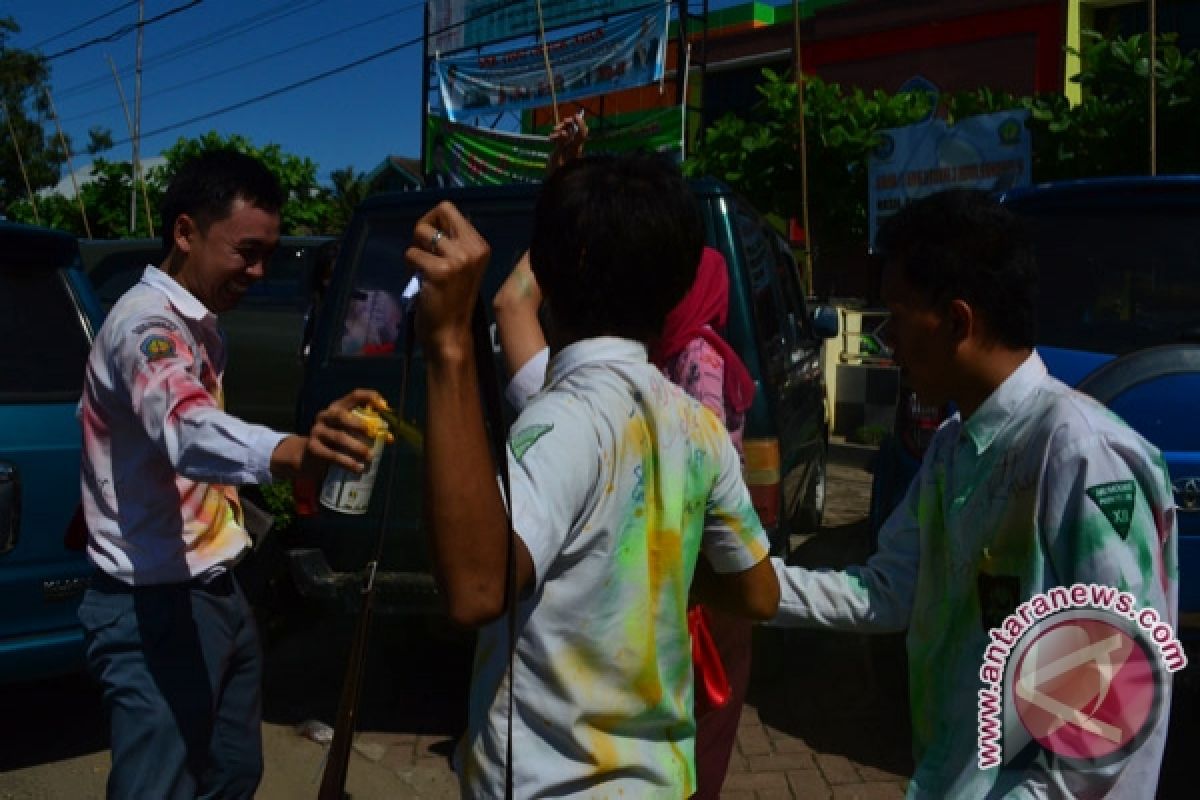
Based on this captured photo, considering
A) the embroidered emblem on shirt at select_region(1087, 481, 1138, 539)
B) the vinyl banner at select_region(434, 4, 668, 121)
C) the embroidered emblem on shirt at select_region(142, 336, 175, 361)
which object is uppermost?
the vinyl banner at select_region(434, 4, 668, 121)

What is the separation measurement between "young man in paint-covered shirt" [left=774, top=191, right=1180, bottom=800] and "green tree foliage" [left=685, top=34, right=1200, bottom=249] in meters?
9.78

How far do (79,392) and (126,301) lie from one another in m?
1.87

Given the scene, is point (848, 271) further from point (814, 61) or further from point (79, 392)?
point (79, 392)

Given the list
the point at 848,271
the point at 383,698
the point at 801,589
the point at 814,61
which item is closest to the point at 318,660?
the point at 383,698

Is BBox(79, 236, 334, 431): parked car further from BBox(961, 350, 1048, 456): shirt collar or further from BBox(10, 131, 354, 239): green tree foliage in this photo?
BBox(10, 131, 354, 239): green tree foliage

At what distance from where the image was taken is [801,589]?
197 centimetres

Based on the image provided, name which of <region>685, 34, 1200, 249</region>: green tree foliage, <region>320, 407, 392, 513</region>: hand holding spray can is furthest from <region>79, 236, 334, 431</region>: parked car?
<region>685, 34, 1200, 249</region>: green tree foliage

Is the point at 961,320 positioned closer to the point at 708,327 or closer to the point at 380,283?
the point at 708,327

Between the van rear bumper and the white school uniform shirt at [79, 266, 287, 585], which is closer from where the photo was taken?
the white school uniform shirt at [79, 266, 287, 585]

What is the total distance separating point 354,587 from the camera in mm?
4359

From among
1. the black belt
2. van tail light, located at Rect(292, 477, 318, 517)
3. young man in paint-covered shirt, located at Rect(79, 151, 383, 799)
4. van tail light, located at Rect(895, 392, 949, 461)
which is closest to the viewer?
young man in paint-covered shirt, located at Rect(79, 151, 383, 799)

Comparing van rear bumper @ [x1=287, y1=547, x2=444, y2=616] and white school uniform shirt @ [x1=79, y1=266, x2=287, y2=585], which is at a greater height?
white school uniform shirt @ [x1=79, y1=266, x2=287, y2=585]

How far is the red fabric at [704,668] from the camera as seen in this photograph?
1832 mm

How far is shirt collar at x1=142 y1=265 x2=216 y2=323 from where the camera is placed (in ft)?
8.35
